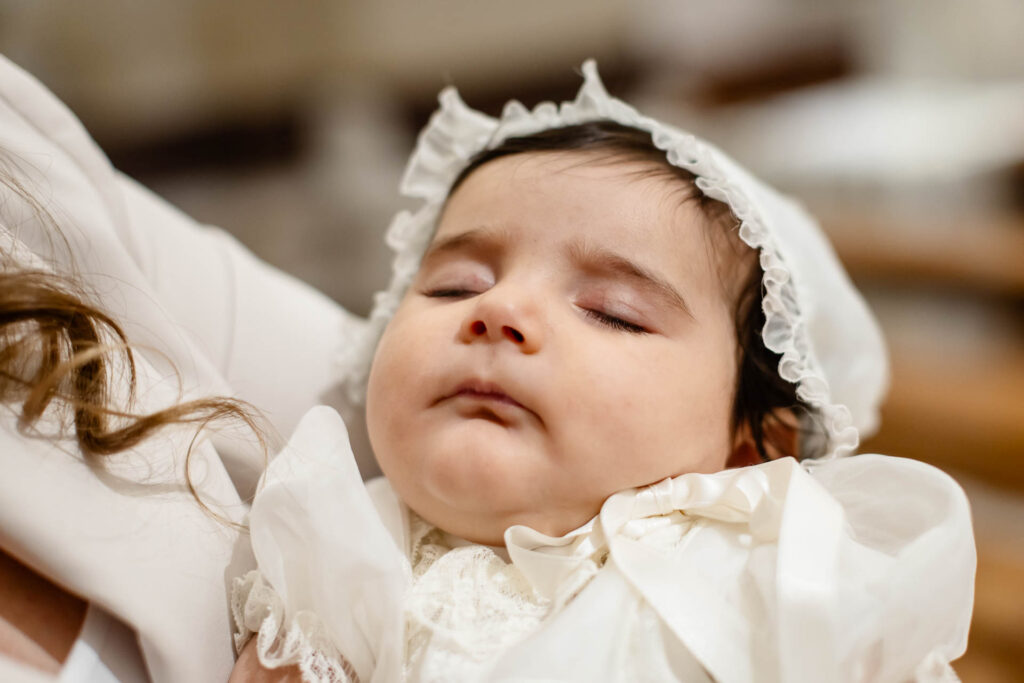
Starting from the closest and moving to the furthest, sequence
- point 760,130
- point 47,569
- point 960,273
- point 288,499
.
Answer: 1. point 47,569
2. point 288,499
3. point 960,273
4. point 760,130

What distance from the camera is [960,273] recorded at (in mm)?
1960

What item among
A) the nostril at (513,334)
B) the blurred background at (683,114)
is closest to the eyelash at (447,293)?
the nostril at (513,334)

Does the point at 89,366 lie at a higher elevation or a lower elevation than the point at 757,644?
higher

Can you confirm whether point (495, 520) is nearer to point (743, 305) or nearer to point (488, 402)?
point (488, 402)

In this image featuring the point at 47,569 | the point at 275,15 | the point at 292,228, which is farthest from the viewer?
the point at 275,15

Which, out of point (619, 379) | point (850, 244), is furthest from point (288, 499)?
point (850, 244)

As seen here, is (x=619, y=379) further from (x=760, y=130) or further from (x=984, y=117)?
(x=760, y=130)

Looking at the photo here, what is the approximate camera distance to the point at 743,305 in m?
0.82

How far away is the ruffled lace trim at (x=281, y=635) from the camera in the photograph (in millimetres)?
611

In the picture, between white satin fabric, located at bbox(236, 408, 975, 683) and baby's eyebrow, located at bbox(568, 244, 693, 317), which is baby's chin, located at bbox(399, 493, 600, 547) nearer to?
white satin fabric, located at bbox(236, 408, 975, 683)

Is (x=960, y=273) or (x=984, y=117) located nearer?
(x=960, y=273)

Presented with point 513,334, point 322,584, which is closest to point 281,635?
point 322,584

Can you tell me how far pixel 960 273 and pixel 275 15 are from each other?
301 cm

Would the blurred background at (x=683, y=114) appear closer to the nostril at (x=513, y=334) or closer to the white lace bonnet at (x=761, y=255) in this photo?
the white lace bonnet at (x=761, y=255)
